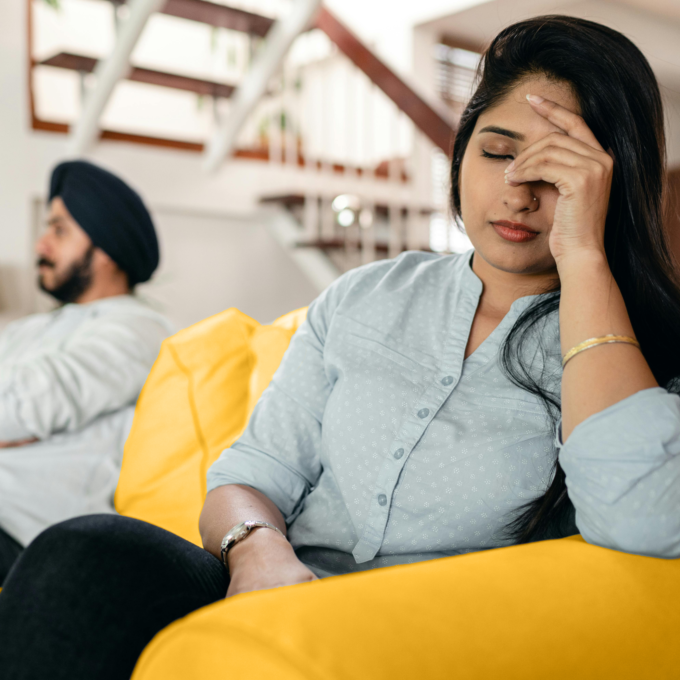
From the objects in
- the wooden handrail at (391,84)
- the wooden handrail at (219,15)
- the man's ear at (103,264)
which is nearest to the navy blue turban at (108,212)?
the man's ear at (103,264)

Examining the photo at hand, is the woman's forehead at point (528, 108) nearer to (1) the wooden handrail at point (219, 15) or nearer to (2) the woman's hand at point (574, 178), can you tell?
(2) the woman's hand at point (574, 178)

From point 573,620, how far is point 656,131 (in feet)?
2.11

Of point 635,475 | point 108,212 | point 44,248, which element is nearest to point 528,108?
point 635,475

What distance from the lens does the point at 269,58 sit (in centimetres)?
317

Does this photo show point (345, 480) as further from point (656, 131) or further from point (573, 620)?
point (656, 131)

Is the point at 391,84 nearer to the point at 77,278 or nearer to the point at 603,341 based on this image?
the point at 77,278

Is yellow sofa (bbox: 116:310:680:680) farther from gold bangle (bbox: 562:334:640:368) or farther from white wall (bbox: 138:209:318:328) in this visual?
white wall (bbox: 138:209:318:328)

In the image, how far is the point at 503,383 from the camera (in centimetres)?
90

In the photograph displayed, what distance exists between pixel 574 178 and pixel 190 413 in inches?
31.9

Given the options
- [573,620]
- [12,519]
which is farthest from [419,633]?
[12,519]

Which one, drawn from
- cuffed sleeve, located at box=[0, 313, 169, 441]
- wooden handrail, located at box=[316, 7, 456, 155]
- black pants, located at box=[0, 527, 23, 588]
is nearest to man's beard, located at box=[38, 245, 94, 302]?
cuffed sleeve, located at box=[0, 313, 169, 441]

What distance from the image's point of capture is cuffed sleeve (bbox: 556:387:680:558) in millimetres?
677

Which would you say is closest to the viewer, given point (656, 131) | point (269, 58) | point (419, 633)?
point (419, 633)

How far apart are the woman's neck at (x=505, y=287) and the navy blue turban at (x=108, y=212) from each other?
1.45 meters
